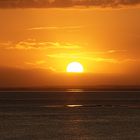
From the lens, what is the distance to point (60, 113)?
68.5 m

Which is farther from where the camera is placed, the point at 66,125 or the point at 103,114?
the point at 103,114

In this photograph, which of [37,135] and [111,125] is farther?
[111,125]

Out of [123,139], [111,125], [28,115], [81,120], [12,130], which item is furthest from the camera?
[28,115]

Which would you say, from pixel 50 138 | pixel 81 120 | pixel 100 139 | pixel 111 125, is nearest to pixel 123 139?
pixel 100 139

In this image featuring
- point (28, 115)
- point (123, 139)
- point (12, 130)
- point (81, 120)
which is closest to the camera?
point (123, 139)

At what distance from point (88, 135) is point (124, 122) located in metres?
10.3

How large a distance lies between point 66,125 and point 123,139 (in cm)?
1047

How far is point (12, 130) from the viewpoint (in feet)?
164

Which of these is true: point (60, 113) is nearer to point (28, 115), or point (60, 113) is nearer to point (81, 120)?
point (28, 115)

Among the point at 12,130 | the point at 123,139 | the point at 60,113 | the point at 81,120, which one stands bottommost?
the point at 123,139

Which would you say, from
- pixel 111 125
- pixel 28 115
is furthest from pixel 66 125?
pixel 28 115

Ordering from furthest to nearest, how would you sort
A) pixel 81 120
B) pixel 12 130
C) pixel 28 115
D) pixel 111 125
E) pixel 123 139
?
pixel 28 115 < pixel 81 120 < pixel 111 125 < pixel 12 130 < pixel 123 139

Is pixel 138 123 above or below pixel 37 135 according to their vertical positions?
above

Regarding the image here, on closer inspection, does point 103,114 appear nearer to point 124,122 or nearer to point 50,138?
point 124,122
